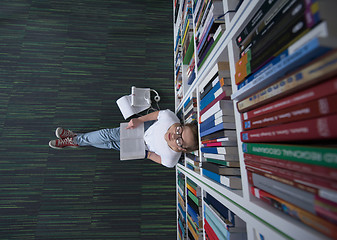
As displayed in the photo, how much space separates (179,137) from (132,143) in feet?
2.24

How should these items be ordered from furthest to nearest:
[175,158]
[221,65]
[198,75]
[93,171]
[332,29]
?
[93,171] < [175,158] < [198,75] < [221,65] < [332,29]

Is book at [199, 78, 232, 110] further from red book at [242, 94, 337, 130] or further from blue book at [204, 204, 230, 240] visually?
blue book at [204, 204, 230, 240]

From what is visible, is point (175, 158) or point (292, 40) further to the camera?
point (175, 158)

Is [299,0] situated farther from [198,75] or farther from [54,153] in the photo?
[54,153]

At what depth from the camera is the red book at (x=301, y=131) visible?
366 mm

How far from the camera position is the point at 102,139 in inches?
75.0

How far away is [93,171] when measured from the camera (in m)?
2.10

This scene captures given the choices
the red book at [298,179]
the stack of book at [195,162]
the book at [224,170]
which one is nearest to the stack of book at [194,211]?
the stack of book at [195,162]

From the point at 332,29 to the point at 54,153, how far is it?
251cm

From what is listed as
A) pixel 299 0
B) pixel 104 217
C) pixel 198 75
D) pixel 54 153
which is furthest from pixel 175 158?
pixel 54 153

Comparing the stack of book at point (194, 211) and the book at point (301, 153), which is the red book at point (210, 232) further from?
the book at point (301, 153)

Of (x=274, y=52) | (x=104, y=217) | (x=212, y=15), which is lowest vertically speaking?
(x=104, y=217)

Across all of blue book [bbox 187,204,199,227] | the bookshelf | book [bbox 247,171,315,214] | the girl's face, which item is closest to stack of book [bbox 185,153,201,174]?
the bookshelf

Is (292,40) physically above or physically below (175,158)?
above
